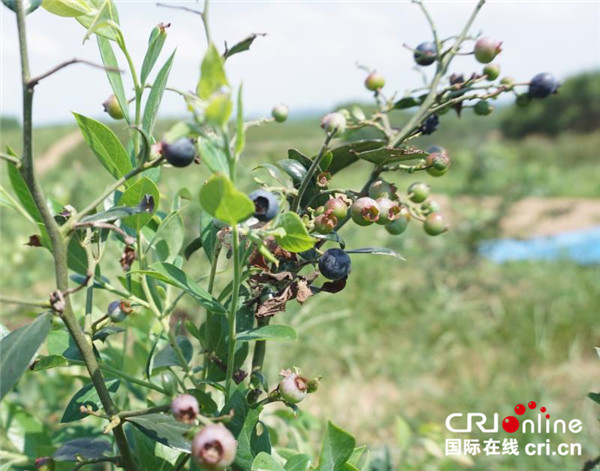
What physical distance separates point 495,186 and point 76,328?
4038mm

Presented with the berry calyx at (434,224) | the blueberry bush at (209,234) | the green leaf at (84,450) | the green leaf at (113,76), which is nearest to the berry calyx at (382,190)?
the blueberry bush at (209,234)

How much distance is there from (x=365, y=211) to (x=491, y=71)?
252mm

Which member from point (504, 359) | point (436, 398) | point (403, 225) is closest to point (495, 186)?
point (504, 359)

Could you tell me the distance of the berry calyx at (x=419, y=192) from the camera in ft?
2.01

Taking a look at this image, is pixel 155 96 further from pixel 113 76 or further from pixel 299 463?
pixel 299 463

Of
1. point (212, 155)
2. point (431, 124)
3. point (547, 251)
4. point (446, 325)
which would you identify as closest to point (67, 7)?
point (212, 155)

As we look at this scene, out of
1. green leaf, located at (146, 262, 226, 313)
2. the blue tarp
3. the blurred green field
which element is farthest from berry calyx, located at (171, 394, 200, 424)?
the blue tarp

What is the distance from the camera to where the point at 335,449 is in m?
0.45

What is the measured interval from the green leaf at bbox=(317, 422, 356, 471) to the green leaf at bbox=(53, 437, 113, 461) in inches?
7.5

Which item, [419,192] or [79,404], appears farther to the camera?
[419,192]

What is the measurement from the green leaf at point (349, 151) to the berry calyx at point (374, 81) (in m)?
0.16

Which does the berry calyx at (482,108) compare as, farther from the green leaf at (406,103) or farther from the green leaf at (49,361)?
the green leaf at (49,361)

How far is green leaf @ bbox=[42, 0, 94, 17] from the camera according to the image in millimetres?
424

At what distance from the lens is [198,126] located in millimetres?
357
